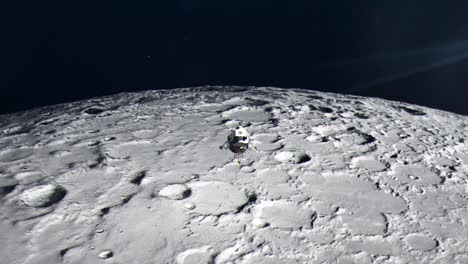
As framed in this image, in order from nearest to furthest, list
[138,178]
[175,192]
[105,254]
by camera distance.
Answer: [105,254] < [175,192] < [138,178]

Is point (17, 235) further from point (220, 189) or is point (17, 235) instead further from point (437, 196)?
point (437, 196)

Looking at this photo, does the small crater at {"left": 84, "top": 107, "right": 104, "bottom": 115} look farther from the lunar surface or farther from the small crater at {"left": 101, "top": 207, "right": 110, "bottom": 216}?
the small crater at {"left": 101, "top": 207, "right": 110, "bottom": 216}

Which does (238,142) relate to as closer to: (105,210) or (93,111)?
(105,210)

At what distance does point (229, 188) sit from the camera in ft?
8.36

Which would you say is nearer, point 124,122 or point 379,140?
point 379,140

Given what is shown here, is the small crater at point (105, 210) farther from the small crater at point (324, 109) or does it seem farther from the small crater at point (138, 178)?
the small crater at point (324, 109)

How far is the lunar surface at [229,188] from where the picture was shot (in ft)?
6.61

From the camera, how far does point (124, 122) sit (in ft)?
12.2

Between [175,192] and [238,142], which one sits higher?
[238,142]

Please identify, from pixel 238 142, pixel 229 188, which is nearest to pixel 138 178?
pixel 229 188

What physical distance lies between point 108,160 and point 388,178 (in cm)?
184

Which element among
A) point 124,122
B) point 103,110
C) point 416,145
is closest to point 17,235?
point 124,122

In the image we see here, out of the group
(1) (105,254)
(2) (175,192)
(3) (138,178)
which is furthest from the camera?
(3) (138,178)

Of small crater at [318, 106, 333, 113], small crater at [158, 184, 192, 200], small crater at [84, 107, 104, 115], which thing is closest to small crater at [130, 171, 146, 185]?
small crater at [158, 184, 192, 200]
